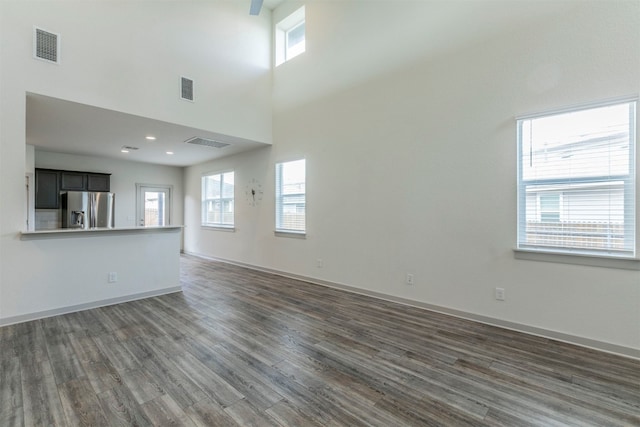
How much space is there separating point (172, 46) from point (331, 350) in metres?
4.63

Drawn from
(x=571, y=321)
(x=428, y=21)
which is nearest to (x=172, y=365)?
(x=571, y=321)

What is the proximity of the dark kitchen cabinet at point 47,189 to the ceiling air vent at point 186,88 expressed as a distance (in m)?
3.97

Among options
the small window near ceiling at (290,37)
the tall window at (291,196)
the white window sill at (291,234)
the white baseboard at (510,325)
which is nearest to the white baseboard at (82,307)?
the white window sill at (291,234)

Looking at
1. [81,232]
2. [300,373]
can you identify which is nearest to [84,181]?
[81,232]

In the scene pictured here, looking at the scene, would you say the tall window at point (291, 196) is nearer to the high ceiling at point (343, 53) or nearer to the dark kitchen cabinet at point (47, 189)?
the high ceiling at point (343, 53)

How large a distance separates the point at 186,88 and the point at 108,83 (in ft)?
3.33

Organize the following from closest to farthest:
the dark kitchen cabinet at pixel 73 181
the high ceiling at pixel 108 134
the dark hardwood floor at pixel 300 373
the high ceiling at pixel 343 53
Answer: the dark hardwood floor at pixel 300 373 < the high ceiling at pixel 343 53 < the high ceiling at pixel 108 134 < the dark kitchen cabinet at pixel 73 181

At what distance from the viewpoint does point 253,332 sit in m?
2.99

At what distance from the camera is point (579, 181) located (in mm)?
2719

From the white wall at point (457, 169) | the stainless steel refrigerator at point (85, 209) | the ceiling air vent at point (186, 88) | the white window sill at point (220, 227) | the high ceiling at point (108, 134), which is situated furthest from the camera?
the white window sill at point (220, 227)

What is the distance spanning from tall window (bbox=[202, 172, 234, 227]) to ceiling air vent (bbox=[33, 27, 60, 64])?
3721 millimetres

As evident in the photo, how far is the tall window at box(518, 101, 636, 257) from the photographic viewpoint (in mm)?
2521

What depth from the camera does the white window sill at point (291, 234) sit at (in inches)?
204

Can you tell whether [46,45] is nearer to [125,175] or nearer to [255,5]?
[255,5]
